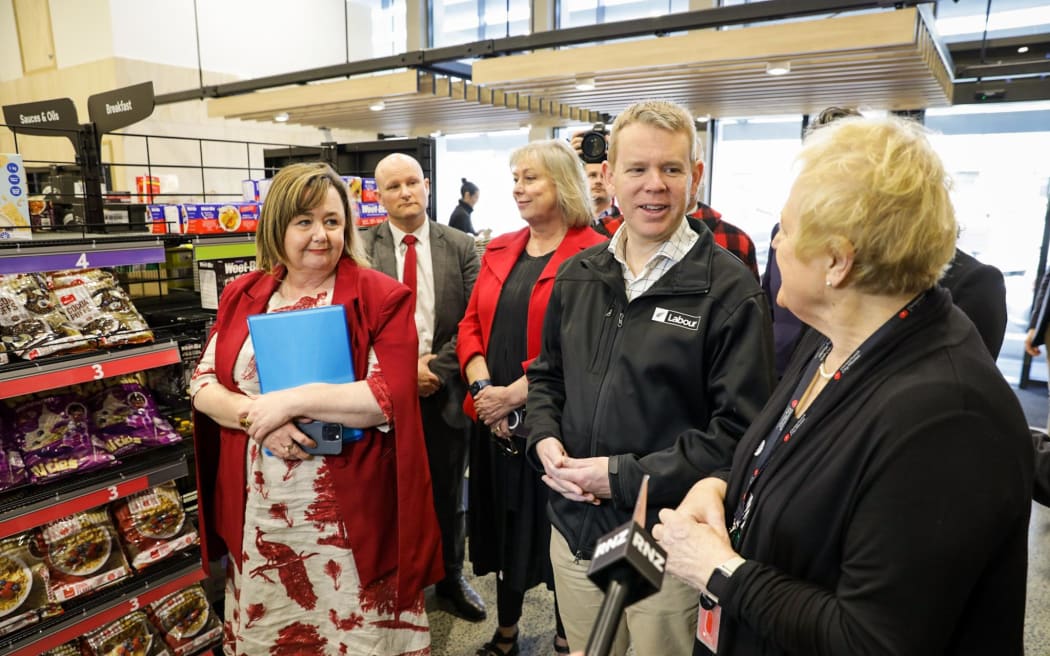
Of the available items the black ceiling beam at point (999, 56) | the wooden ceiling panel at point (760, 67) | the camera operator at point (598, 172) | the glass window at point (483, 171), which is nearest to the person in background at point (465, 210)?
the glass window at point (483, 171)

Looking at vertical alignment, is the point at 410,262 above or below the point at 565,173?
below

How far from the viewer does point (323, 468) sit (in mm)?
1784

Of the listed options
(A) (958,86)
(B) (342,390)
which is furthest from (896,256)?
(A) (958,86)

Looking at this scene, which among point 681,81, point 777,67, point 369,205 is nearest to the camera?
point 369,205

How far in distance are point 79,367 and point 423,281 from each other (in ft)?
3.93

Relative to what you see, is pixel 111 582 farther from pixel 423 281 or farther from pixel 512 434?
pixel 423 281

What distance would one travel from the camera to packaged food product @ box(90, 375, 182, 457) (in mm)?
2035

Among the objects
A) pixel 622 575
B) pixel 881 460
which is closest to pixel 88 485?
pixel 622 575

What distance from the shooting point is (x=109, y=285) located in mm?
2066

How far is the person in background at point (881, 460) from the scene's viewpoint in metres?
0.80

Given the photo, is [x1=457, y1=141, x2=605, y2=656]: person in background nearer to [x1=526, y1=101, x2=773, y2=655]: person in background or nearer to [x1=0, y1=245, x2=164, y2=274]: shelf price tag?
[x1=526, y1=101, x2=773, y2=655]: person in background

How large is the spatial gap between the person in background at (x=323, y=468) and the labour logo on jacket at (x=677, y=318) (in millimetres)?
746

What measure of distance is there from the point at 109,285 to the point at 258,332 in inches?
31.3

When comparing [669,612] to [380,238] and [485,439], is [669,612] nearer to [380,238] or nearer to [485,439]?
[485,439]
